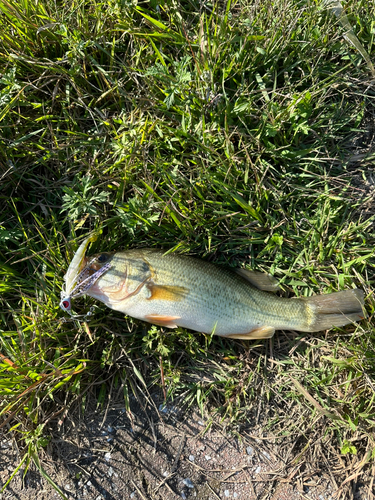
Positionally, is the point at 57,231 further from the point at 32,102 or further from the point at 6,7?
the point at 6,7

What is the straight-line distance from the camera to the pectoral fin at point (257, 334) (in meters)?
3.14

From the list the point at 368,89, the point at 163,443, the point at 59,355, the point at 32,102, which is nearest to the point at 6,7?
the point at 32,102

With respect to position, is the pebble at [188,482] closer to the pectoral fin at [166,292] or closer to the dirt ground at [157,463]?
the dirt ground at [157,463]

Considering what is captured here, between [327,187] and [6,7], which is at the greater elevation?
[6,7]

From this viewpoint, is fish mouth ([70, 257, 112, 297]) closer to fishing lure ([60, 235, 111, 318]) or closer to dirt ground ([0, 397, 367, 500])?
fishing lure ([60, 235, 111, 318])

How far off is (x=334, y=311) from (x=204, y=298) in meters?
1.18

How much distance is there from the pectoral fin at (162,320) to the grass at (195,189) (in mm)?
220

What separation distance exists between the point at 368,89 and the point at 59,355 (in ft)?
12.4

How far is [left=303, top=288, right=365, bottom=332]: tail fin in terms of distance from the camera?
3170 mm

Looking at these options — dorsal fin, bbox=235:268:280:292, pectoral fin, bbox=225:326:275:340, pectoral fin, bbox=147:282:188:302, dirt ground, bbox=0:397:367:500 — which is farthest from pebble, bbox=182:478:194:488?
dorsal fin, bbox=235:268:280:292

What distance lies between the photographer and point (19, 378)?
305 cm

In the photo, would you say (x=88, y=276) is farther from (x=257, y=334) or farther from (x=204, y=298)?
(x=257, y=334)

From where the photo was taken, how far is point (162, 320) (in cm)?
298

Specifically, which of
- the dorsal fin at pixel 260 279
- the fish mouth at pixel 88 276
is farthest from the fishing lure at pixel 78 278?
the dorsal fin at pixel 260 279
